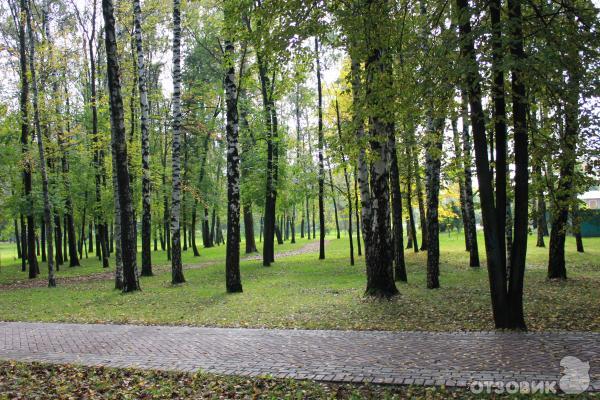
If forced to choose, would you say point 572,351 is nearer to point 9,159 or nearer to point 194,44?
point 9,159

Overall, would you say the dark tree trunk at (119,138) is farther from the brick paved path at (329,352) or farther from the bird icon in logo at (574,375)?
the bird icon in logo at (574,375)

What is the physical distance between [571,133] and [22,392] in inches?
423

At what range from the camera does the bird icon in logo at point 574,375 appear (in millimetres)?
4895

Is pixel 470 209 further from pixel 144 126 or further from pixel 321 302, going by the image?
pixel 144 126

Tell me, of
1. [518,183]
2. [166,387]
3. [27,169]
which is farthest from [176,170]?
[518,183]

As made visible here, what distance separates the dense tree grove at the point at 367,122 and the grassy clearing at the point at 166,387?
3.49 meters

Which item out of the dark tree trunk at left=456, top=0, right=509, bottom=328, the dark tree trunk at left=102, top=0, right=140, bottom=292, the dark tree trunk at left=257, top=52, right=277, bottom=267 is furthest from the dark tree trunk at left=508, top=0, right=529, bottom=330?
the dark tree trunk at left=257, top=52, right=277, bottom=267

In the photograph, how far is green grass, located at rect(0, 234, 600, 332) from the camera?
9.06 metres

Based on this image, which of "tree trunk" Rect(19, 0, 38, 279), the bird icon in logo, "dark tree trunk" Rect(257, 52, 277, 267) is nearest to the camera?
the bird icon in logo

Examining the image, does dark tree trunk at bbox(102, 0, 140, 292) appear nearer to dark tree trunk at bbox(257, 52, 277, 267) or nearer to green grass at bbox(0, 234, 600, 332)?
green grass at bbox(0, 234, 600, 332)

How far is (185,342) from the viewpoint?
826 cm

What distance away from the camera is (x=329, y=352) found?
7008 millimetres

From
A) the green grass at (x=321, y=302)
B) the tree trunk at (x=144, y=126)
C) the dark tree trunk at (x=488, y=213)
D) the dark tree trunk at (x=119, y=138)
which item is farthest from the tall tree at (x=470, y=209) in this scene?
the tree trunk at (x=144, y=126)

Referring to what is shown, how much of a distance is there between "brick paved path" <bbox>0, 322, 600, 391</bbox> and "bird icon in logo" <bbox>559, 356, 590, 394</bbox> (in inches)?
3.5
